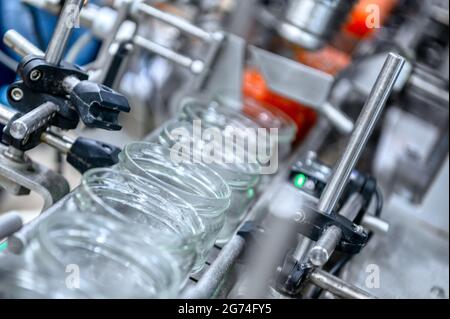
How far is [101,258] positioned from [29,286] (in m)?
0.08

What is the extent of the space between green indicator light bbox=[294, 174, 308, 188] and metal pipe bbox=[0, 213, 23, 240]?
0.32 meters

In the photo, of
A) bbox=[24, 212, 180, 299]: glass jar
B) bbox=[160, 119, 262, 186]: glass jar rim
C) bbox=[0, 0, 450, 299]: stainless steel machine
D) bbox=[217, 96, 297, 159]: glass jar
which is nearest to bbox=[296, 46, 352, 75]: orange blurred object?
bbox=[0, 0, 450, 299]: stainless steel machine

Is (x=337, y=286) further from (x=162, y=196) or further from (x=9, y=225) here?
(x=9, y=225)

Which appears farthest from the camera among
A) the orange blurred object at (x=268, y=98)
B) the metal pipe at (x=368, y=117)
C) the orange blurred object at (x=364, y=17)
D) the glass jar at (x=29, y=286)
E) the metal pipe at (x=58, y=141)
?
the orange blurred object at (x=364, y=17)

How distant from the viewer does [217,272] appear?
2.02ft

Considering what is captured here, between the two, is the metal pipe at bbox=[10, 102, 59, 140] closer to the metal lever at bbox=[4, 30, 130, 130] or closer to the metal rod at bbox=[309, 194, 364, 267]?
the metal lever at bbox=[4, 30, 130, 130]

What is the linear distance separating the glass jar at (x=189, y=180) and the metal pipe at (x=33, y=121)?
95 mm

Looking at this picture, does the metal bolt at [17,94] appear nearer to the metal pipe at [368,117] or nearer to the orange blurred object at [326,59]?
the metal pipe at [368,117]

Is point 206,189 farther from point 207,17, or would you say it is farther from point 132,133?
point 207,17

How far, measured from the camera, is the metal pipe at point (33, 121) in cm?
64

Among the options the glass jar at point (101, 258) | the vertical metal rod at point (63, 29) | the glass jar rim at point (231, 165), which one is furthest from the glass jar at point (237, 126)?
the glass jar at point (101, 258)

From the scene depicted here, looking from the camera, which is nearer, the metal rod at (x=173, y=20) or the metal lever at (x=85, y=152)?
the metal lever at (x=85, y=152)

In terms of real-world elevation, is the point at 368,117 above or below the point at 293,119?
above

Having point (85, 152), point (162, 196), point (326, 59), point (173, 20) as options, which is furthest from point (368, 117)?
point (326, 59)
